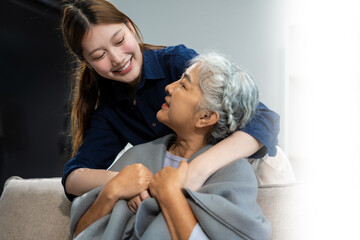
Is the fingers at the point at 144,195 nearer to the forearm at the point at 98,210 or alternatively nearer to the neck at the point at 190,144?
the forearm at the point at 98,210

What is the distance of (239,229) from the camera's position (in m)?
0.96

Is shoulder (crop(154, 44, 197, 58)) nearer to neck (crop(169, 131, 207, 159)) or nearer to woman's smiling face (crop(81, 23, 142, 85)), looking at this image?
woman's smiling face (crop(81, 23, 142, 85))

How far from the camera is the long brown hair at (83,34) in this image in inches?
51.6

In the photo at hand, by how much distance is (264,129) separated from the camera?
3.94 ft

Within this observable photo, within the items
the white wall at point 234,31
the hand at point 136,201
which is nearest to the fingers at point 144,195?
the hand at point 136,201

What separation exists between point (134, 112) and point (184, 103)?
37 cm

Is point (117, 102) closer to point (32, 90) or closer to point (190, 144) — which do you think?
point (190, 144)

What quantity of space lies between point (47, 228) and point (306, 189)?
914 mm

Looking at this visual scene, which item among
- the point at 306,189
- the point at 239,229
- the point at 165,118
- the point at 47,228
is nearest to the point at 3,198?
the point at 47,228

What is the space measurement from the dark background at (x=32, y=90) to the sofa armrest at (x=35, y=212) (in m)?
1.37

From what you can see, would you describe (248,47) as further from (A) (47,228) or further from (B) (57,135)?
(B) (57,135)

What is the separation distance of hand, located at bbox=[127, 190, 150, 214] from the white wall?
4.10 feet

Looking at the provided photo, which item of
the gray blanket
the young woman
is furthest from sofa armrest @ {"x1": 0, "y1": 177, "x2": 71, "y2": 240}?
the gray blanket

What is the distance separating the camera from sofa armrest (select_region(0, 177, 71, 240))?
1421 millimetres
